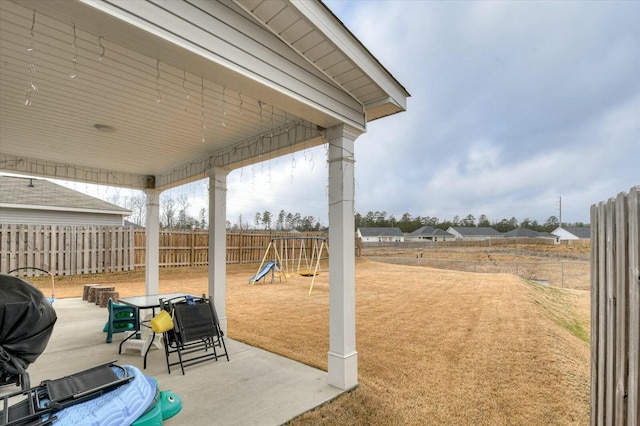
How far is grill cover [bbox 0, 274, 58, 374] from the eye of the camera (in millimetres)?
1856

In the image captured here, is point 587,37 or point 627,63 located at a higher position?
point 627,63

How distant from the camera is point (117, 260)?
433 inches

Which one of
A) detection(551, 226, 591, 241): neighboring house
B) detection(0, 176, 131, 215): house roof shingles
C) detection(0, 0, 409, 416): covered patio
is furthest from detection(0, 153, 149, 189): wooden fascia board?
detection(551, 226, 591, 241): neighboring house

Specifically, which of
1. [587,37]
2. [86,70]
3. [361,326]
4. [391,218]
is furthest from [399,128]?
[391,218]

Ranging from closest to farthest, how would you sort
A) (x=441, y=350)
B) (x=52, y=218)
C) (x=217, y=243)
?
(x=441, y=350), (x=217, y=243), (x=52, y=218)

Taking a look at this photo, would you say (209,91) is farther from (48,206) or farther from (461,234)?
(461,234)

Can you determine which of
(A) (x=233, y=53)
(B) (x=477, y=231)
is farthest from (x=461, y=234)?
(A) (x=233, y=53)

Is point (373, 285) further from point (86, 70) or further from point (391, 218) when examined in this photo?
point (391, 218)

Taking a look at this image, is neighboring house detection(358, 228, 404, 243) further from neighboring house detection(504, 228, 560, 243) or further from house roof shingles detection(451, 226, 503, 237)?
neighboring house detection(504, 228, 560, 243)

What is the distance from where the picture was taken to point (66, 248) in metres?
9.88

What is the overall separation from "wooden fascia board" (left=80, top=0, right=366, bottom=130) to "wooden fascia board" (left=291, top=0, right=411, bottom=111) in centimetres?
33

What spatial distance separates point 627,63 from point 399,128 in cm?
1023

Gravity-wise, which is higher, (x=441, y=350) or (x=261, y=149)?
(x=261, y=149)

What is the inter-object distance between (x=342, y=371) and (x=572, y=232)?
6289cm
